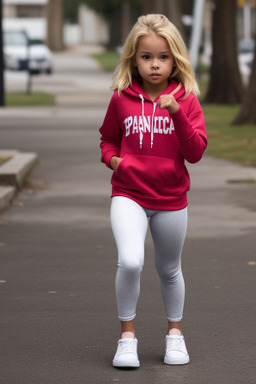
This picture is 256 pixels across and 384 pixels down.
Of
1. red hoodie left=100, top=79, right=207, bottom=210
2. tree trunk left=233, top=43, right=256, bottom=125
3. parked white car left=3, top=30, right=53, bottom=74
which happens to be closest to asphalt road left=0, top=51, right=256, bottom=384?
red hoodie left=100, top=79, right=207, bottom=210

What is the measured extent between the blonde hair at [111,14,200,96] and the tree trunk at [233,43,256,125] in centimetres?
1616

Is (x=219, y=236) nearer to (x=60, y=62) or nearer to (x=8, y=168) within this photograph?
(x=8, y=168)

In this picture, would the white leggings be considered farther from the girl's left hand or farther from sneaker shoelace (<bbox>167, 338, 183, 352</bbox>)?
the girl's left hand

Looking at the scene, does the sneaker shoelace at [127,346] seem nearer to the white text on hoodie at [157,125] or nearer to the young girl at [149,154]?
the young girl at [149,154]

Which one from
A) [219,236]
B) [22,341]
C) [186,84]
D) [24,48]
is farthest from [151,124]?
[24,48]

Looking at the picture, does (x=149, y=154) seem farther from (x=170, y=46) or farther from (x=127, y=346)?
(x=127, y=346)

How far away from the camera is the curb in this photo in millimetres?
11367

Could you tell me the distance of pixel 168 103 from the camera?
15.4 ft

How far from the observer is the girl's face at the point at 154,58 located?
4926 mm

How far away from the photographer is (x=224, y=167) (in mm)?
14922

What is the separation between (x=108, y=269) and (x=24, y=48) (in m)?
40.8

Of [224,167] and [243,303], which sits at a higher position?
[243,303]

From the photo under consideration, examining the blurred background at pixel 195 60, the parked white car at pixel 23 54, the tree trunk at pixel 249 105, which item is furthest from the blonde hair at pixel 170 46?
the parked white car at pixel 23 54

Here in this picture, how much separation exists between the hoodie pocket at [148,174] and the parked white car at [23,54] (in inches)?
1628
